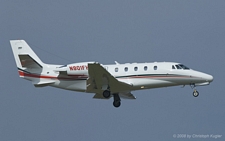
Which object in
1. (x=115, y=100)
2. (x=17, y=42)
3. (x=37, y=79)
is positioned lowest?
(x=115, y=100)

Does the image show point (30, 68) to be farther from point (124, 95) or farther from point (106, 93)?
point (124, 95)

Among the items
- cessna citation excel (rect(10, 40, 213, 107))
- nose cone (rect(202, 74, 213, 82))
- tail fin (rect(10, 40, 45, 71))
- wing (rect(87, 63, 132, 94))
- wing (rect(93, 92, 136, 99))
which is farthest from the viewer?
wing (rect(93, 92, 136, 99))

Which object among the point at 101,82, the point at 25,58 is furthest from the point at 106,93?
the point at 25,58

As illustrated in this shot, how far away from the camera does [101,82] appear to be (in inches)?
1029

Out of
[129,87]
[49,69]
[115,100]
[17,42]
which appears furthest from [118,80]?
[17,42]

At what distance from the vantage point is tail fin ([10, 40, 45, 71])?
27.5m

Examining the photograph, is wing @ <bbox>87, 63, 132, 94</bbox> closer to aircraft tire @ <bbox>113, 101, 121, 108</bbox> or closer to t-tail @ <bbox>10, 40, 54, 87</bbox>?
aircraft tire @ <bbox>113, 101, 121, 108</bbox>

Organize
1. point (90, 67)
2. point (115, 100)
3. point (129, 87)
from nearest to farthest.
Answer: point (90, 67)
point (129, 87)
point (115, 100)

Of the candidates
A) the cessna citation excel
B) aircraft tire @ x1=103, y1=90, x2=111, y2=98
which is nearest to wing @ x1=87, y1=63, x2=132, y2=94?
the cessna citation excel

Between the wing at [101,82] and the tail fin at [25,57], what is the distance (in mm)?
4253

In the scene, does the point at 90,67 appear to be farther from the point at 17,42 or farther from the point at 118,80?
the point at 17,42

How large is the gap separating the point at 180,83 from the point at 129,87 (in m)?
3.39

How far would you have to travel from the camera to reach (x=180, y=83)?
26641 mm

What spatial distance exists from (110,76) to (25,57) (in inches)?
243
